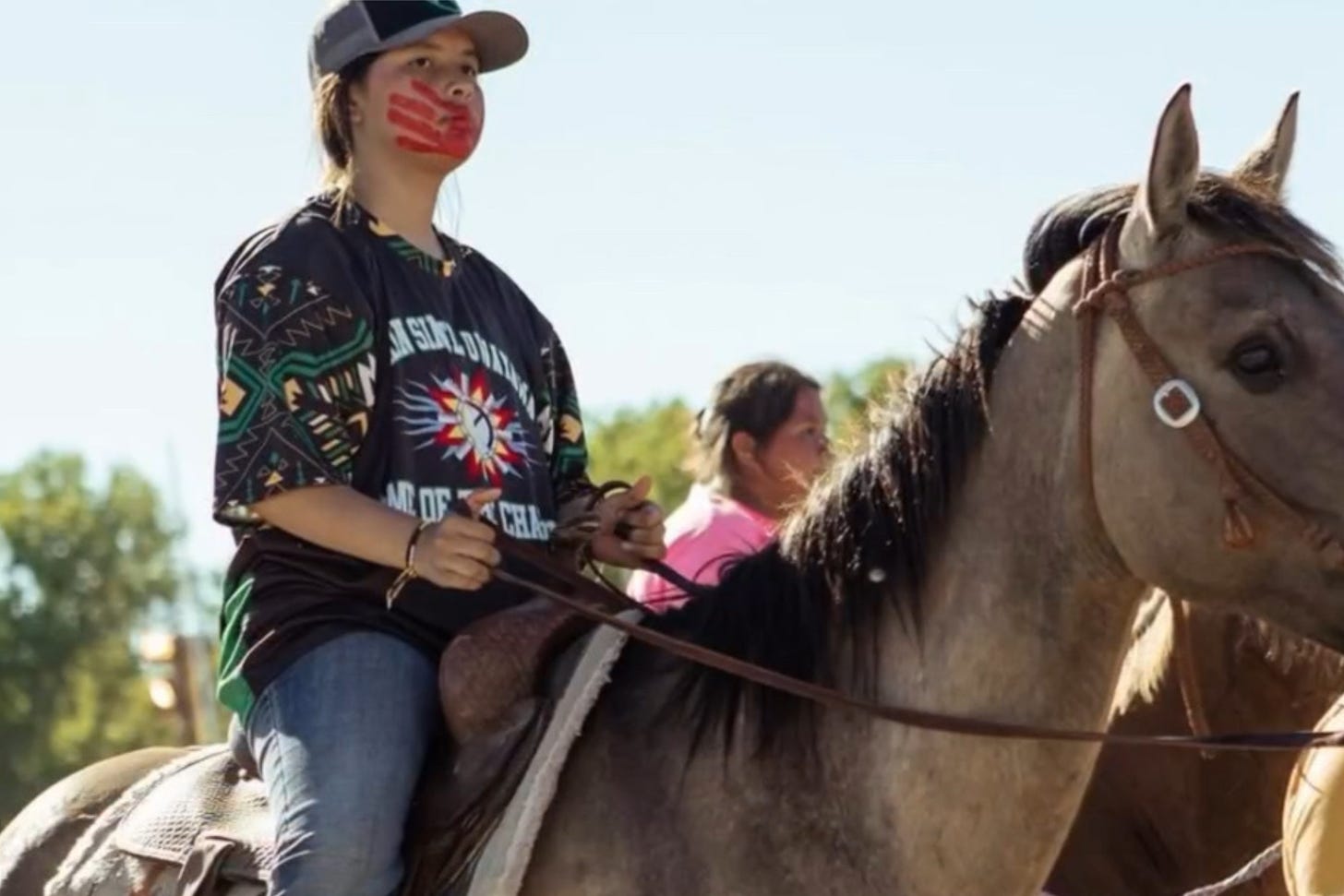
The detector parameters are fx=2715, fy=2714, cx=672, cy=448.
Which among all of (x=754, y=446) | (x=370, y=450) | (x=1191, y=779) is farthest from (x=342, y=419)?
(x=754, y=446)

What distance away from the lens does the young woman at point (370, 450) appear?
4.98 meters

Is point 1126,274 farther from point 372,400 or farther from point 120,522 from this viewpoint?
point 120,522

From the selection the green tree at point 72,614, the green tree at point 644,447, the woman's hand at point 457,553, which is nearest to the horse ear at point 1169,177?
the woman's hand at point 457,553

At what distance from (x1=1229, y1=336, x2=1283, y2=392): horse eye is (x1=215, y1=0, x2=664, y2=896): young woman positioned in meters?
1.39

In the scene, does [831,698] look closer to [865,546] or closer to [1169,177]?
[865,546]

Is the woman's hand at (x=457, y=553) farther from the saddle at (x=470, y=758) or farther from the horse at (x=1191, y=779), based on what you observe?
the horse at (x=1191, y=779)

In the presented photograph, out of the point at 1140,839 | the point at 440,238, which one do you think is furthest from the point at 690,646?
the point at 1140,839

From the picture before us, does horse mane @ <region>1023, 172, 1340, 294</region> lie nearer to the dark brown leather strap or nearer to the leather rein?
the leather rein

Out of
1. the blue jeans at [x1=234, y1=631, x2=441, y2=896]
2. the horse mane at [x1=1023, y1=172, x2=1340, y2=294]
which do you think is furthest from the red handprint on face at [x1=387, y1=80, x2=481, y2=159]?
the horse mane at [x1=1023, y1=172, x2=1340, y2=294]

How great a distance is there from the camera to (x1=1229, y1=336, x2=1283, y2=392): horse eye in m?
4.61

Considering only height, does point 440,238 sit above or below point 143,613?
above

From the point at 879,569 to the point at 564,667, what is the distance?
25.4 inches

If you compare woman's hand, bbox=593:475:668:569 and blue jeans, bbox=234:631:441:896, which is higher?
woman's hand, bbox=593:475:668:569

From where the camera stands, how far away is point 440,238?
18.8ft
